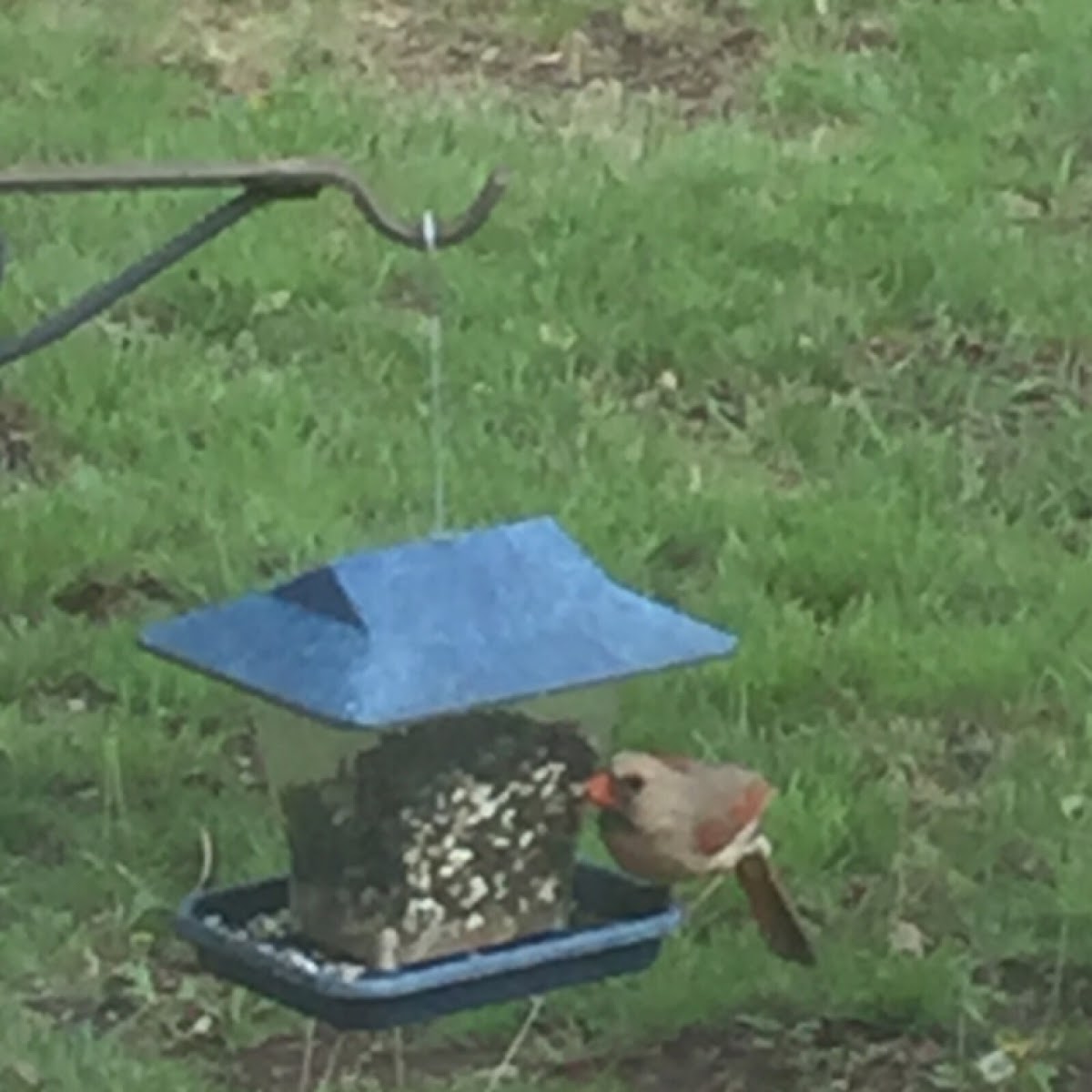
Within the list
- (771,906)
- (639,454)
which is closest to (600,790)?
(771,906)

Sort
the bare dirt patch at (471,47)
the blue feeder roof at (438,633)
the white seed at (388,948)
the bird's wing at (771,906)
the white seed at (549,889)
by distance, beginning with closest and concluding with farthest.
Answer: the blue feeder roof at (438,633), the white seed at (388,948), the white seed at (549,889), the bird's wing at (771,906), the bare dirt patch at (471,47)

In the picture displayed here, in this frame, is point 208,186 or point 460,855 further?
point 460,855

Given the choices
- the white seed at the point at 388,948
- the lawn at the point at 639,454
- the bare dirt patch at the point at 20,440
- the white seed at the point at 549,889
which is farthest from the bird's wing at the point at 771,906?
the bare dirt patch at the point at 20,440

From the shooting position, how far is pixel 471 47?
863 centimetres

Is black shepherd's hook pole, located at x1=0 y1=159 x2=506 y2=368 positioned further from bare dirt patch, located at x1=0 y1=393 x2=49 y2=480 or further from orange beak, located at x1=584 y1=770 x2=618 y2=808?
bare dirt patch, located at x1=0 y1=393 x2=49 y2=480

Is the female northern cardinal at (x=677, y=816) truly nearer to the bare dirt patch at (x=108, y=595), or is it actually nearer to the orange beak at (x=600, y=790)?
the orange beak at (x=600, y=790)

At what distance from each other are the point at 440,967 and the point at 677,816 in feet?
1.67

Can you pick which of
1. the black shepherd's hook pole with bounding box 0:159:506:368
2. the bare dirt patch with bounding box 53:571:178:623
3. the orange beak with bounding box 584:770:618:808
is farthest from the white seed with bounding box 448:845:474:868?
the bare dirt patch with bounding box 53:571:178:623

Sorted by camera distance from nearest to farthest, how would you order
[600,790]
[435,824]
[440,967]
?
[440,967] < [435,824] < [600,790]

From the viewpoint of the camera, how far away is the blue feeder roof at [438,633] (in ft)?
10.1

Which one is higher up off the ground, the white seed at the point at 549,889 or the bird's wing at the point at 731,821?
the white seed at the point at 549,889

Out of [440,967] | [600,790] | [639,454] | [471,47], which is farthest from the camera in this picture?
[471,47]

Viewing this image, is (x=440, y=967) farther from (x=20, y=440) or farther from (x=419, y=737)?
(x=20, y=440)

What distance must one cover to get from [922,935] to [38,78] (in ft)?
13.4
